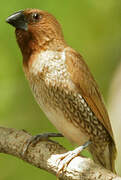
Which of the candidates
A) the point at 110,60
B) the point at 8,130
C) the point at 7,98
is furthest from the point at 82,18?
the point at 8,130

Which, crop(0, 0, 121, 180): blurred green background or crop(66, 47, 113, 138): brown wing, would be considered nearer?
crop(66, 47, 113, 138): brown wing

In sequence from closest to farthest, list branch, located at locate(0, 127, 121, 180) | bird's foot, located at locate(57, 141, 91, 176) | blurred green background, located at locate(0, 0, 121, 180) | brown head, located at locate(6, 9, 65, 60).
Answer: branch, located at locate(0, 127, 121, 180), bird's foot, located at locate(57, 141, 91, 176), brown head, located at locate(6, 9, 65, 60), blurred green background, located at locate(0, 0, 121, 180)

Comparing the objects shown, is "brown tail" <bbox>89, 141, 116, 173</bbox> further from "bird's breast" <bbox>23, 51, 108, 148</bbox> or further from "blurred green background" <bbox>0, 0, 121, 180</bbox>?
"blurred green background" <bbox>0, 0, 121, 180</bbox>

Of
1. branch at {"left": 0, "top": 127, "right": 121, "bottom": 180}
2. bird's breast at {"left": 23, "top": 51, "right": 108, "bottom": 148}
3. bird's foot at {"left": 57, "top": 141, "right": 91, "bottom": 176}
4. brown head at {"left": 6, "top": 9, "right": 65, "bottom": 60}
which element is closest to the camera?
branch at {"left": 0, "top": 127, "right": 121, "bottom": 180}

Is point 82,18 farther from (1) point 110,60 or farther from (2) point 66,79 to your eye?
(2) point 66,79

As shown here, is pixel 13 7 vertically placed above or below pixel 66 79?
above

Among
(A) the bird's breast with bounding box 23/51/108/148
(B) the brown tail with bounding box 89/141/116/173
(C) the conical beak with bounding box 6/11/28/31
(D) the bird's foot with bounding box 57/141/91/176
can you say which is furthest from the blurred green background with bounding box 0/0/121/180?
(D) the bird's foot with bounding box 57/141/91/176
